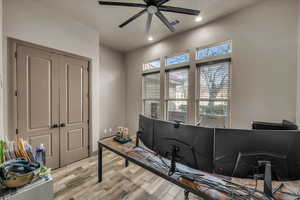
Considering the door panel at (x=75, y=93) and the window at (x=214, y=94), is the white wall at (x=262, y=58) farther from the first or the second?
the door panel at (x=75, y=93)

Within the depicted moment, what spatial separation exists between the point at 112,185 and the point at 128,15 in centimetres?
324

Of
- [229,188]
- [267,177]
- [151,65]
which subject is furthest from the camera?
[151,65]

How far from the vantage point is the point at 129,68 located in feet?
15.2

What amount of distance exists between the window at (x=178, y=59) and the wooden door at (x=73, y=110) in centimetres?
219

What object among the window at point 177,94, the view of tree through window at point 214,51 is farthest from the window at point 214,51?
the window at point 177,94

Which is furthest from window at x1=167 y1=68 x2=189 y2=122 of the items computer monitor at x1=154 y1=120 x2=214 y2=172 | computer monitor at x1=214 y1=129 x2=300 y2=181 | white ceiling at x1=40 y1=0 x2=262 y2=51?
computer monitor at x1=214 y1=129 x2=300 y2=181

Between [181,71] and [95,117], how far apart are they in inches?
101

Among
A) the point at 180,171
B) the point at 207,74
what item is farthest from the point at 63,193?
the point at 207,74

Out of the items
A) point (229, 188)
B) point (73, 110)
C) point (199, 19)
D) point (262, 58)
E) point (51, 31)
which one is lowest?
point (229, 188)

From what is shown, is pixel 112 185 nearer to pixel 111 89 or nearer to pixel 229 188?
pixel 229 188

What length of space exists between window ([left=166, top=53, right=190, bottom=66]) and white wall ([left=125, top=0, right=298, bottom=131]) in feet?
1.80

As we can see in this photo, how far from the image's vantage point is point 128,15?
8.81 feet

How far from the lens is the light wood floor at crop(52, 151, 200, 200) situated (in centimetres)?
186

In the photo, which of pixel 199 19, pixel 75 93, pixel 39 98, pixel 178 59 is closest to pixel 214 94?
pixel 178 59
